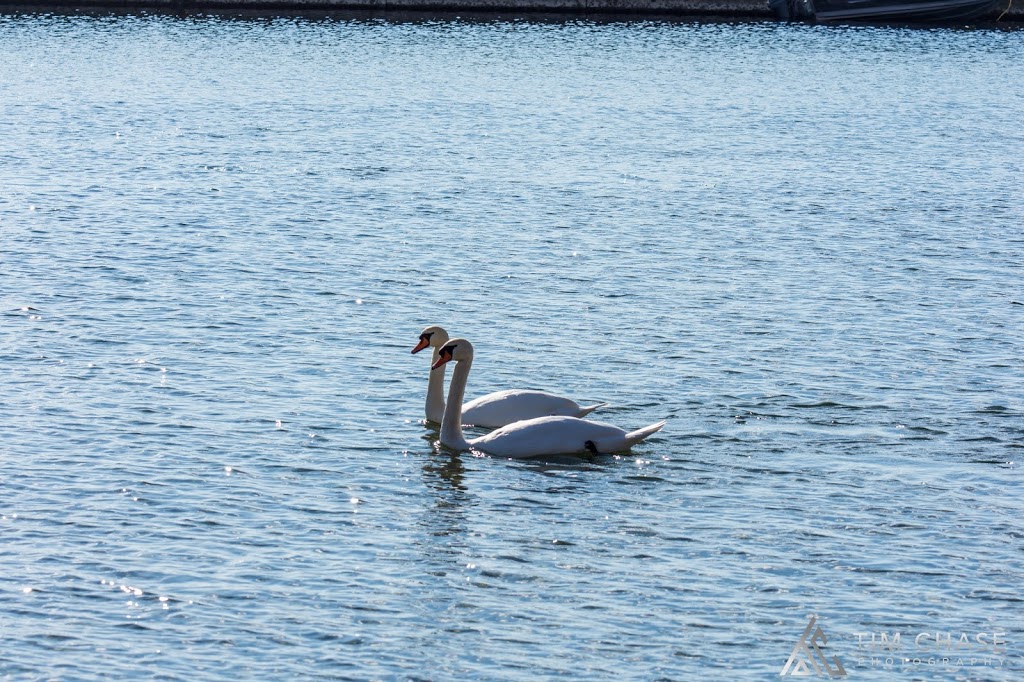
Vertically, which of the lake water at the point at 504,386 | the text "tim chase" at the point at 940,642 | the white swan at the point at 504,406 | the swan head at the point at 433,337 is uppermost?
the swan head at the point at 433,337

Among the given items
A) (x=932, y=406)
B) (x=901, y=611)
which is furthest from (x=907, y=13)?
(x=901, y=611)

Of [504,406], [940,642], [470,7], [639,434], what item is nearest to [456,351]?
[504,406]

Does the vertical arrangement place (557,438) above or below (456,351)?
below

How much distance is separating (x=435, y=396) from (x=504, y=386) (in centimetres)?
147

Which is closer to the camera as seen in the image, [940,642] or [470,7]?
[940,642]

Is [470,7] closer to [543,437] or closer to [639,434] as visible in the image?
[543,437]

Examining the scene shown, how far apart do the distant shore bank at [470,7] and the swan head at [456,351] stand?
67606 mm

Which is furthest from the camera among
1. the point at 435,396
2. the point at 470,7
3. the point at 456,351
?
the point at 470,7

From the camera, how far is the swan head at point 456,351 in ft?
56.7

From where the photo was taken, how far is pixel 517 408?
1717 centimetres

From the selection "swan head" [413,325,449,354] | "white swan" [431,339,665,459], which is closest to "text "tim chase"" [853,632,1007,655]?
"white swan" [431,339,665,459]

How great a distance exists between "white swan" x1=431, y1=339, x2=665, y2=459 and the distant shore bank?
225 feet

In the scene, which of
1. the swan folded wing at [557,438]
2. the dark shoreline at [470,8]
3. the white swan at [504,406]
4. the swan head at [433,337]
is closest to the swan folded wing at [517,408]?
the white swan at [504,406]

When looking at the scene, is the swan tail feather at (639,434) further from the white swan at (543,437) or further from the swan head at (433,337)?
the swan head at (433,337)
